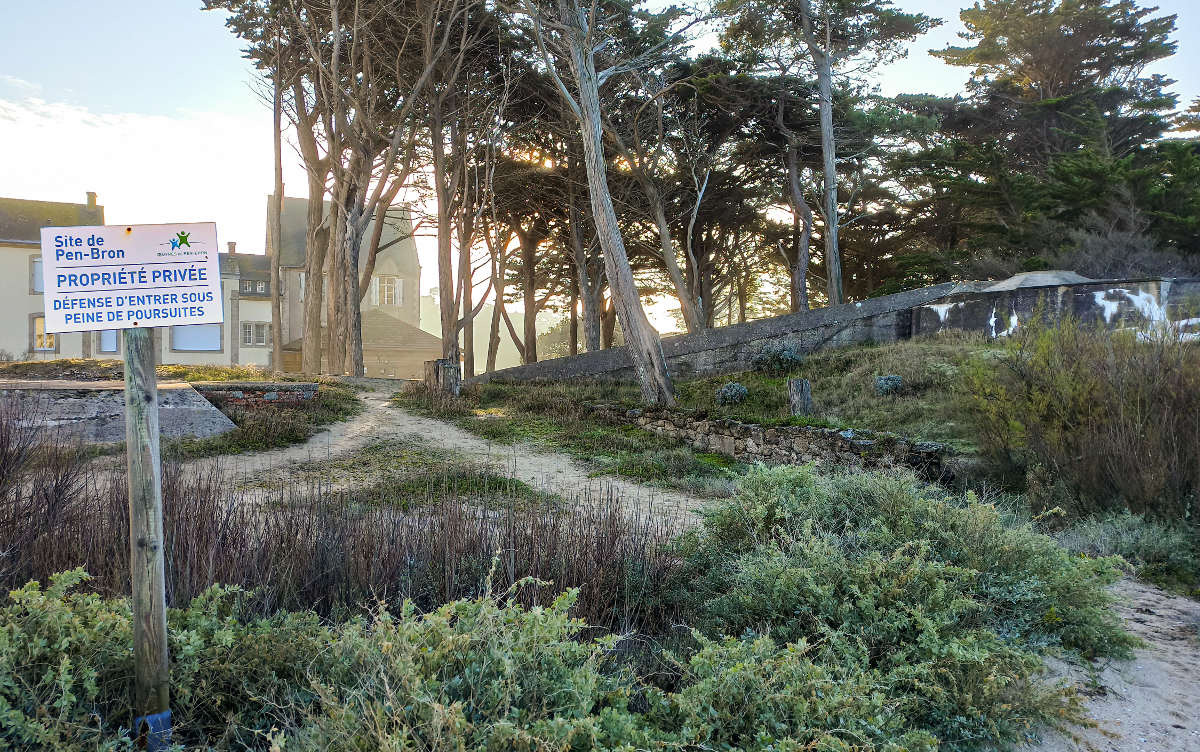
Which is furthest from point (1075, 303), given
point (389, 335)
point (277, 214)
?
point (389, 335)

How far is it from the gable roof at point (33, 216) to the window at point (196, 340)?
5.93 meters

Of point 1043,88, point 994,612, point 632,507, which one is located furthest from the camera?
point 1043,88

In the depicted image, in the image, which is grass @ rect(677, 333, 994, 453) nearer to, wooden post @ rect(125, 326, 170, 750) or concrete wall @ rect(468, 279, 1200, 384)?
concrete wall @ rect(468, 279, 1200, 384)

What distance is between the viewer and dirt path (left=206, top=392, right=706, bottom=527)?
8.25m

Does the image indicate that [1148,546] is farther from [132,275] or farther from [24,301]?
[24,301]

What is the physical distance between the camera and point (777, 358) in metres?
16.9

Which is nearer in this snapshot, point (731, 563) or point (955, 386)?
point (731, 563)

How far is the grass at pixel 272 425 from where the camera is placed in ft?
32.4

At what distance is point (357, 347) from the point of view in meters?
19.9

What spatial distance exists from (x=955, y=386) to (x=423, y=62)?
1550 centimetres

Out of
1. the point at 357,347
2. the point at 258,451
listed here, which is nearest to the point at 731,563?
the point at 258,451

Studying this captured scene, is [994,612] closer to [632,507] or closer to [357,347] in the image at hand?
[632,507]

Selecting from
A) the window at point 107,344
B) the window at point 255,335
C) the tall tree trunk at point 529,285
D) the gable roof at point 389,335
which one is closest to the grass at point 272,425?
the tall tree trunk at point 529,285

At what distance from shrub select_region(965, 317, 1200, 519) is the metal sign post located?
22.5 ft
